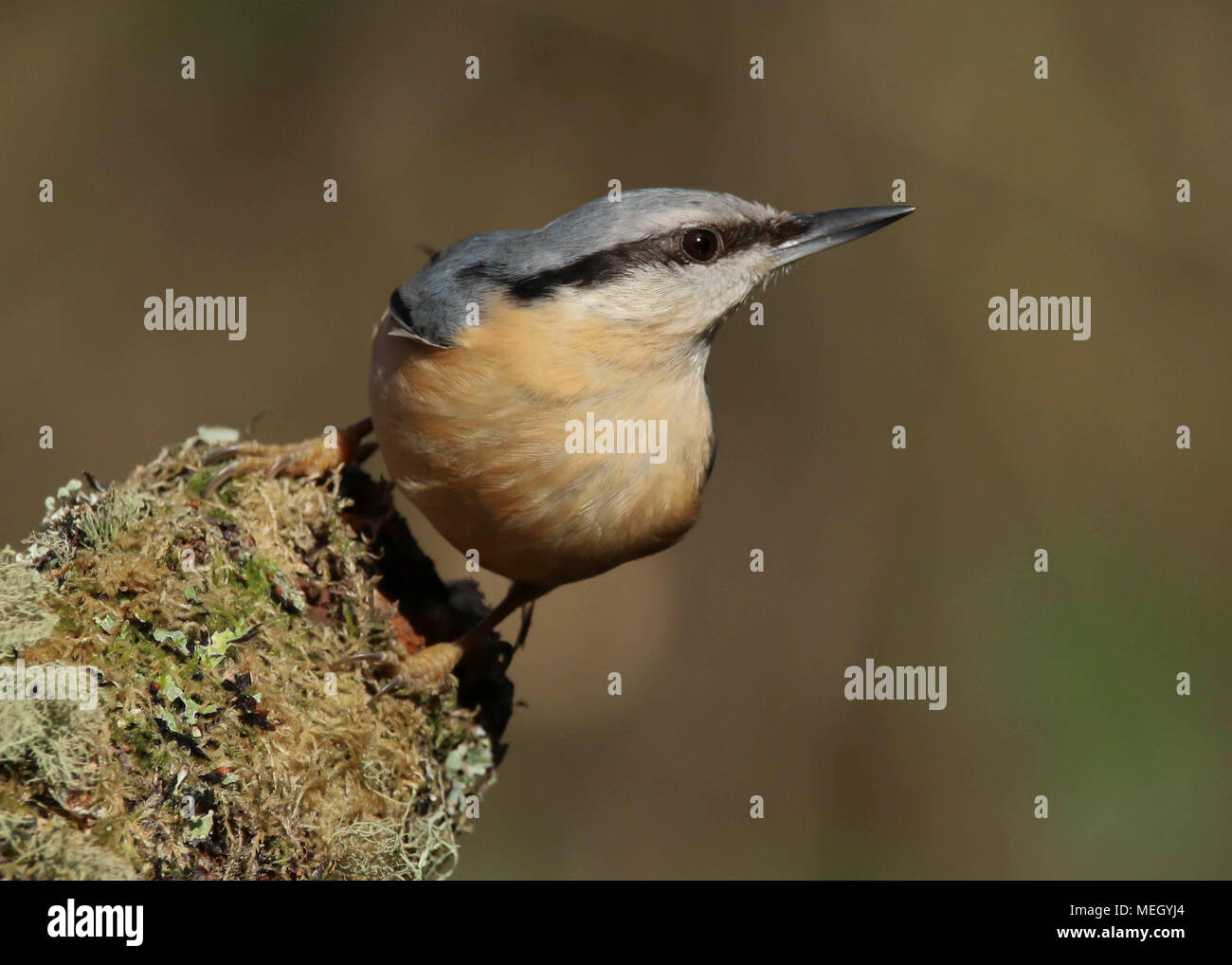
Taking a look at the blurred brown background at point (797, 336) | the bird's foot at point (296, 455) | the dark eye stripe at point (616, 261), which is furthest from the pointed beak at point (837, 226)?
the blurred brown background at point (797, 336)

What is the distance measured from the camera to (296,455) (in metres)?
2.95

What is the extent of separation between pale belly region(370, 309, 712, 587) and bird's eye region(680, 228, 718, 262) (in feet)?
1.20

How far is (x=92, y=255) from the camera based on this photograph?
5.59 m

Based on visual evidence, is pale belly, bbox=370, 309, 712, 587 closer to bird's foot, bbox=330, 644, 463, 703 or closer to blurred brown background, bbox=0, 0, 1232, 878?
bird's foot, bbox=330, 644, 463, 703

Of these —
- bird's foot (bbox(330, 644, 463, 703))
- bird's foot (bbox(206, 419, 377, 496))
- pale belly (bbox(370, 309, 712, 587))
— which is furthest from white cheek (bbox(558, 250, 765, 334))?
bird's foot (bbox(330, 644, 463, 703))

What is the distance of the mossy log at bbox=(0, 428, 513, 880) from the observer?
5.96ft

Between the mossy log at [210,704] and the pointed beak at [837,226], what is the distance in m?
1.49

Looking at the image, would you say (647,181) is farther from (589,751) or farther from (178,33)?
(589,751)

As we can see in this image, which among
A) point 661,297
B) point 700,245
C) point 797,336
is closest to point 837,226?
point 700,245

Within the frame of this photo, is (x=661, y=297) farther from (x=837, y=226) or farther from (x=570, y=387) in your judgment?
(x=837, y=226)

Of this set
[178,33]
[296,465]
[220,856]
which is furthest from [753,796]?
[178,33]

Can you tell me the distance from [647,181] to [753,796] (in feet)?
11.5

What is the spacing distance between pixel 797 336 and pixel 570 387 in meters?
3.57

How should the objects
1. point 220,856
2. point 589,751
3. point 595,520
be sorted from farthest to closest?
point 589,751, point 595,520, point 220,856
